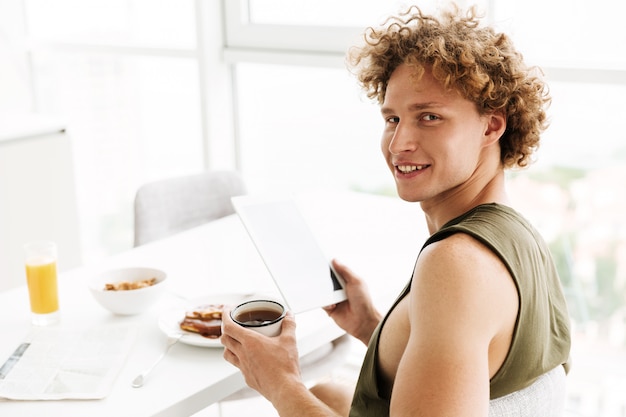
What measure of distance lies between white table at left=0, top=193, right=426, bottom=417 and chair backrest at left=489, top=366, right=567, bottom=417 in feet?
1.68

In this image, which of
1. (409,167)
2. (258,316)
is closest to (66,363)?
(258,316)

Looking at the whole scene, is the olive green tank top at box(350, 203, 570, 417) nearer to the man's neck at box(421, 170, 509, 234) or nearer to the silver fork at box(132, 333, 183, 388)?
the man's neck at box(421, 170, 509, 234)

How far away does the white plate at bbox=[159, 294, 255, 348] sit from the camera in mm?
1459

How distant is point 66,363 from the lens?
1.42m

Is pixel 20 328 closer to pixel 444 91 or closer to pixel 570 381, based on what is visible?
pixel 444 91

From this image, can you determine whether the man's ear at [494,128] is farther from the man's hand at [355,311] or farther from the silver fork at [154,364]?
the silver fork at [154,364]

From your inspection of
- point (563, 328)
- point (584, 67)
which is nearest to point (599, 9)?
point (584, 67)

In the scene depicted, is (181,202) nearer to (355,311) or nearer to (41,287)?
(41,287)

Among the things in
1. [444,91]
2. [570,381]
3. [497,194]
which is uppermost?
[444,91]

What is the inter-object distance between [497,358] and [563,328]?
0.64ft

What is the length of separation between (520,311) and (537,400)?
0.58 ft

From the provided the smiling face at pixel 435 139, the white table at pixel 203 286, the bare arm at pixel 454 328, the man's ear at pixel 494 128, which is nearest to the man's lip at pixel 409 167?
the smiling face at pixel 435 139

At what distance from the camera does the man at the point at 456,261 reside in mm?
958

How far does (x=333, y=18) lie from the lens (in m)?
2.87
